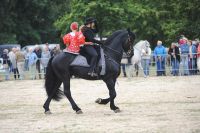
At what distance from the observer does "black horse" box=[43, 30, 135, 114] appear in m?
17.5

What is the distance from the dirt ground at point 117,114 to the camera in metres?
14.2

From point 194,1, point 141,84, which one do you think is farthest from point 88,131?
point 194,1

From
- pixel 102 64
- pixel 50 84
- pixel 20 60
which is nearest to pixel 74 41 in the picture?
pixel 102 64

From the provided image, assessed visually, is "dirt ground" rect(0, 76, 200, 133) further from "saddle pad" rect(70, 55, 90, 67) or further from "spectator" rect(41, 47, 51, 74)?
"spectator" rect(41, 47, 51, 74)

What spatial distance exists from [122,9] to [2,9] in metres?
17.4

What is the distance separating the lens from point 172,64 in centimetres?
3231

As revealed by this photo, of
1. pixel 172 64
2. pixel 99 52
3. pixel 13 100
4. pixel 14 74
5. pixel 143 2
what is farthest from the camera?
pixel 143 2

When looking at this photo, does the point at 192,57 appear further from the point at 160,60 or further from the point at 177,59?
the point at 160,60

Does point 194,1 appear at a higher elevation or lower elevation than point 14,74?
higher

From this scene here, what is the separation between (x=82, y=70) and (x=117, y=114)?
1.69 meters

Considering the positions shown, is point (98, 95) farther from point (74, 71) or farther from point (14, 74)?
point (14, 74)

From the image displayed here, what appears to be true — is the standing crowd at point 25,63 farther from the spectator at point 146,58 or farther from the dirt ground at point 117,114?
the dirt ground at point 117,114

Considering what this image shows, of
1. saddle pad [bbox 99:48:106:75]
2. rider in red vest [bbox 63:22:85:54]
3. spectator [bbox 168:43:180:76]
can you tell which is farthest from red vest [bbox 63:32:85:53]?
spectator [bbox 168:43:180:76]

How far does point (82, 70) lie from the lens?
1756 centimetres
